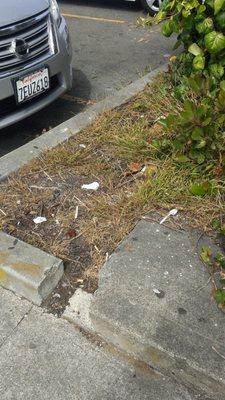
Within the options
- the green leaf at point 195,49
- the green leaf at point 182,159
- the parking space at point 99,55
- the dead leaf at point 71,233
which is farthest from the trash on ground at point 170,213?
the parking space at point 99,55

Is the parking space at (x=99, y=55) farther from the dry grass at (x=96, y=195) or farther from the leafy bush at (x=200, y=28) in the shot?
the leafy bush at (x=200, y=28)

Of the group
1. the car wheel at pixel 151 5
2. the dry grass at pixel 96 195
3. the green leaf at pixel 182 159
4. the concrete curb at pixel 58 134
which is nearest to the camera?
the dry grass at pixel 96 195

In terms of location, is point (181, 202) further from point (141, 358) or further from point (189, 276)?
point (141, 358)

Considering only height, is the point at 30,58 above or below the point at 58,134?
above

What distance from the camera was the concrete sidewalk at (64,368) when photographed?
6.21 ft

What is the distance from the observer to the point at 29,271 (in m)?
2.26

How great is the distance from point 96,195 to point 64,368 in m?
1.14

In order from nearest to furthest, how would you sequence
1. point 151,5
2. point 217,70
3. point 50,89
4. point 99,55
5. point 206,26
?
point 206,26 → point 217,70 → point 50,89 → point 99,55 → point 151,5

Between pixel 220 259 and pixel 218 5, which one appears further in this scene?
pixel 218 5

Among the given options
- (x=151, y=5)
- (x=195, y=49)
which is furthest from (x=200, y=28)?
(x=151, y=5)

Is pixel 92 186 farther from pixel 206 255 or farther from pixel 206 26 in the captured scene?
pixel 206 26

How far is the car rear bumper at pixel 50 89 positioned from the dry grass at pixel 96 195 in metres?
0.46

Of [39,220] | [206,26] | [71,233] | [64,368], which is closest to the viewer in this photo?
[64,368]

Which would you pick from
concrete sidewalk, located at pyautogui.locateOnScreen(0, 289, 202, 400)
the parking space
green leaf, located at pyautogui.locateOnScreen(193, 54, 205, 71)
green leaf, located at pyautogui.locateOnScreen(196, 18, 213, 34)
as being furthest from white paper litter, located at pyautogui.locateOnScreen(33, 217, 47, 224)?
green leaf, located at pyautogui.locateOnScreen(196, 18, 213, 34)
